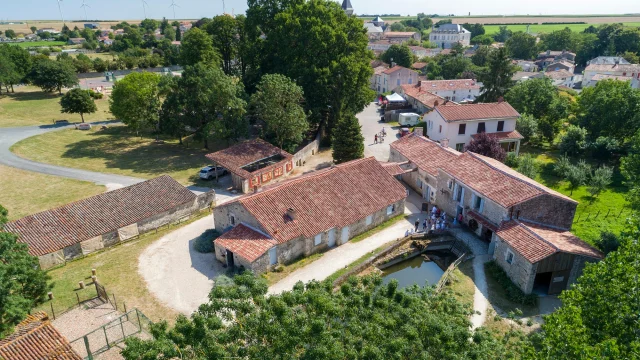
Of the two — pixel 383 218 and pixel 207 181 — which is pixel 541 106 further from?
pixel 207 181

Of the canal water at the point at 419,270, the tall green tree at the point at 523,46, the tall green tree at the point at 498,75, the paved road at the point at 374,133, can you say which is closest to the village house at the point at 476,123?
the paved road at the point at 374,133

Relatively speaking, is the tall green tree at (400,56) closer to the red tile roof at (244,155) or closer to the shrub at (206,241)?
the red tile roof at (244,155)

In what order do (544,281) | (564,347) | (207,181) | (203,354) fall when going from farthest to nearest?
1. (207,181)
2. (544,281)
3. (203,354)
4. (564,347)

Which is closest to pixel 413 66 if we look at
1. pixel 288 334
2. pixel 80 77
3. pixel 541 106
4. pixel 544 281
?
pixel 541 106

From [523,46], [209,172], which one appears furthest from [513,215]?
[523,46]

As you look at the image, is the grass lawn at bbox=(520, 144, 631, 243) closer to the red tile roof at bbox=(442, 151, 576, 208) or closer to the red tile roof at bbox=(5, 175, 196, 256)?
the red tile roof at bbox=(442, 151, 576, 208)

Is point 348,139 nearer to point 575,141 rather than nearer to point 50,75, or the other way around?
point 575,141

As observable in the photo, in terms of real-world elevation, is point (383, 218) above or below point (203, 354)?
below

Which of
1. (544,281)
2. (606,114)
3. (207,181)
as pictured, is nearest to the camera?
(544,281)

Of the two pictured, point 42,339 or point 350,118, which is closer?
point 42,339
